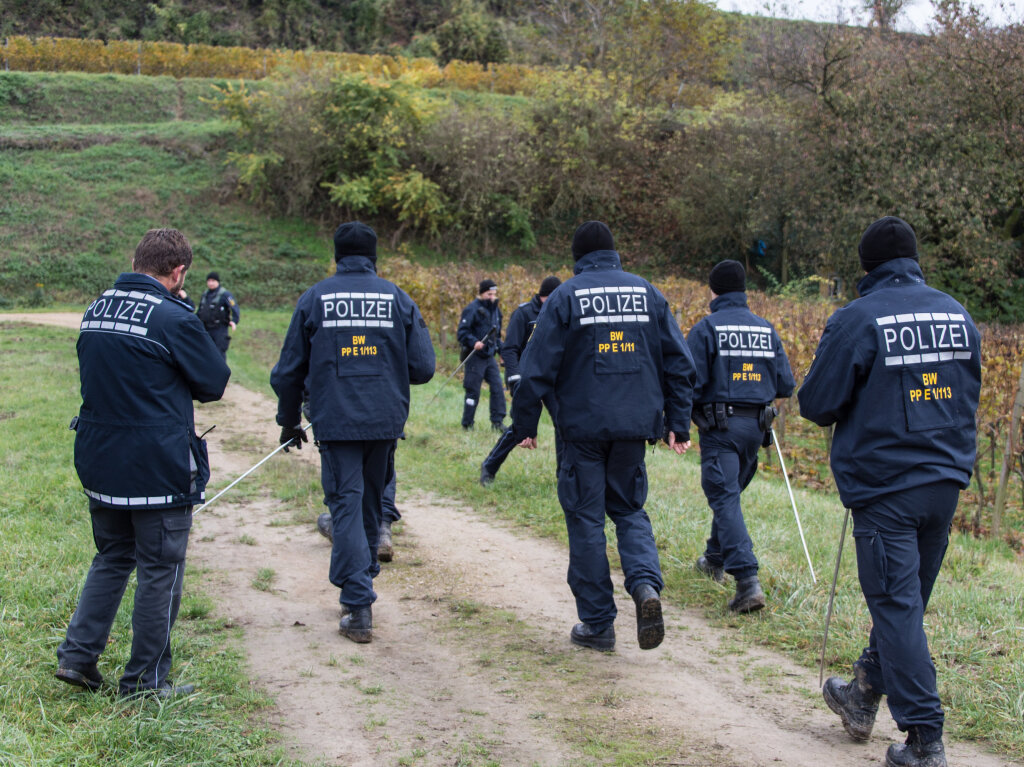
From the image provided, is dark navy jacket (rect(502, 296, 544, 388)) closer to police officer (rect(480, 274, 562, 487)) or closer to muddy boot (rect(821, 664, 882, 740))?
police officer (rect(480, 274, 562, 487))

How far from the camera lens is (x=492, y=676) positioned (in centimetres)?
440

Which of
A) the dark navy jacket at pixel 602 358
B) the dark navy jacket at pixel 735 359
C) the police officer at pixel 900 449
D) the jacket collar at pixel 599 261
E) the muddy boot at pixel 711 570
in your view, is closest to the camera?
the police officer at pixel 900 449

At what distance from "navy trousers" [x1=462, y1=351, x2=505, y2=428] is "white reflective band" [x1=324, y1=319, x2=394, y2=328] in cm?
616

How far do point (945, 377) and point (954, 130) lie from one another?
74.9 ft

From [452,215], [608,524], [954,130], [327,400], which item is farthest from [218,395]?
[452,215]

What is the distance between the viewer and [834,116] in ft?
85.1

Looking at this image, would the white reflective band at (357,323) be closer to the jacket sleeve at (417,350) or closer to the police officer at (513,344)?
the jacket sleeve at (417,350)

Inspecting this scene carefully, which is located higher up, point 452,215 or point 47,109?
point 47,109

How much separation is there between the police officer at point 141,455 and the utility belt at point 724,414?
306cm

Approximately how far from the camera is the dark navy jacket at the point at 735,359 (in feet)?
18.5

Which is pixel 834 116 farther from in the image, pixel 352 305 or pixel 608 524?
pixel 352 305

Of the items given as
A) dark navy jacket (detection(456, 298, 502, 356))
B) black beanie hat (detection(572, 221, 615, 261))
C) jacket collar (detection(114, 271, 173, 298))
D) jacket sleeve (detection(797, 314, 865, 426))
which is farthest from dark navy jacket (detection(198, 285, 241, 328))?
jacket sleeve (detection(797, 314, 865, 426))

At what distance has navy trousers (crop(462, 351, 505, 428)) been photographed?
1126 centimetres

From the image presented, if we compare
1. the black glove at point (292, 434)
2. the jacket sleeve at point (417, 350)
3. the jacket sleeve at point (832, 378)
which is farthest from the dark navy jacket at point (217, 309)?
the jacket sleeve at point (832, 378)
